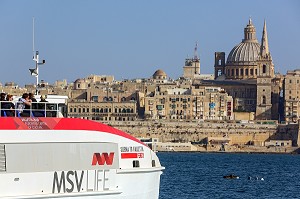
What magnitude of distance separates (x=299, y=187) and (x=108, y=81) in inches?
5346

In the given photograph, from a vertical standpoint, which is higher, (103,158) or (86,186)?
(103,158)

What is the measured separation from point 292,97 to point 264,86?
590 cm

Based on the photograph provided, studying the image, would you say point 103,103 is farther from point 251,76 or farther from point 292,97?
point 251,76

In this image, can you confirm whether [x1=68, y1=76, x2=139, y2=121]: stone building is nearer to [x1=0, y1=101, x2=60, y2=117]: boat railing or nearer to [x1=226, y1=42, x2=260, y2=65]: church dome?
[x1=226, y1=42, x2=260, y2=65]: church dome

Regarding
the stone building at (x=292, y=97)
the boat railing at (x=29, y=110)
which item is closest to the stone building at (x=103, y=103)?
the stone building at (x=292, y=97)

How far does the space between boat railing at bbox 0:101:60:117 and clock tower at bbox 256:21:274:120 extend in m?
136

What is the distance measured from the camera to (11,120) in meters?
21.7

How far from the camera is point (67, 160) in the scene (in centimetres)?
2269

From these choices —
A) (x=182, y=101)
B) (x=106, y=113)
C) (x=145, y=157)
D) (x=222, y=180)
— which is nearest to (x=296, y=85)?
(x=182, y=101)

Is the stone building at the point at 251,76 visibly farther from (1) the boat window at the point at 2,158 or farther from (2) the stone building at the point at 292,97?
(1) the boat window at the point at 2,158

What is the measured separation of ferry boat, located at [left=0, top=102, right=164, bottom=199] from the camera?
2169 centimetres

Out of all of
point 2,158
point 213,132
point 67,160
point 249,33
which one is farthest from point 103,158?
point 249,33

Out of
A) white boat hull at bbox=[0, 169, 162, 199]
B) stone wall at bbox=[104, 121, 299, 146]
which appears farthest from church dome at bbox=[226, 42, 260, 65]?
white boat hull at bbox=[0, 169, 162, 199]

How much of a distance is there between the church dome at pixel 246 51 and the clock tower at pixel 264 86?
23.3 feet
